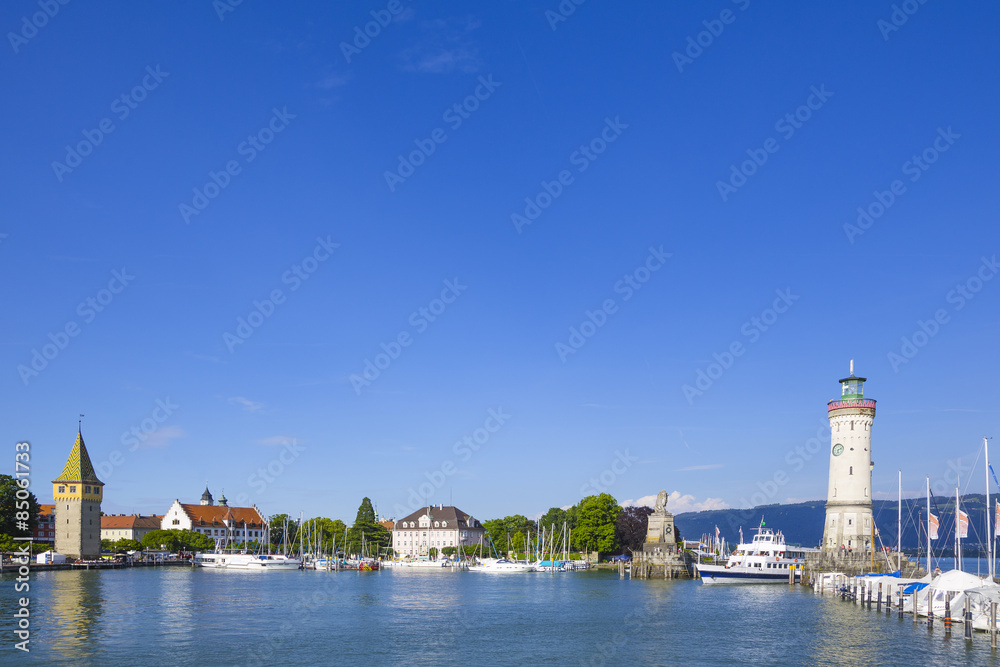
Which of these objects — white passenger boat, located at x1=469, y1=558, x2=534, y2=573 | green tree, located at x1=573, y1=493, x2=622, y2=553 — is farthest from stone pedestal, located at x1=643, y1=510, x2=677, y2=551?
white passenger boat, located at x1=469, y1=558, x2=534, y2=573

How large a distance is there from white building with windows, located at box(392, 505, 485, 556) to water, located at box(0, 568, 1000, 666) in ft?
344

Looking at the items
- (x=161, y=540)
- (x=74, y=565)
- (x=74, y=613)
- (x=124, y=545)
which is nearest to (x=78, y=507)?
(x=74, y=565)

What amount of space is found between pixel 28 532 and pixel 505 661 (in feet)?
340

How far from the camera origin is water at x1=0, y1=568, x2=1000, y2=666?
125 feet

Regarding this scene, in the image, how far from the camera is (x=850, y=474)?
3196 inches

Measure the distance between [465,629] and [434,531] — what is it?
137463 millimetres

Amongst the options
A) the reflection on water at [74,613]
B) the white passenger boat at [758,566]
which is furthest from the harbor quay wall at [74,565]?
the white passenger boat at [758,566]

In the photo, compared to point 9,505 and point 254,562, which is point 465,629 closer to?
point 254,562

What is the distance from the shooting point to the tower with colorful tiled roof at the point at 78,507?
12075cm

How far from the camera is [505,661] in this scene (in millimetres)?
37656

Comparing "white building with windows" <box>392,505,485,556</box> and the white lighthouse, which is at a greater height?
the white lighthouse

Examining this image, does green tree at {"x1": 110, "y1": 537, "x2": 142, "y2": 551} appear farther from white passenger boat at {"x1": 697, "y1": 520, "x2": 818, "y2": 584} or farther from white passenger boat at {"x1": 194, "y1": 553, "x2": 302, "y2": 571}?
white passenger boat at {"x1": 697, "y1": 520, "x2": 818, "y2": 584}

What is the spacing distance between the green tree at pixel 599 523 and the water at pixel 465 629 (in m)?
46.7

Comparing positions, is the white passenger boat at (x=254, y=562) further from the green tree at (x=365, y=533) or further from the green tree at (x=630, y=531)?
the green tree at (x=630, y=531)
